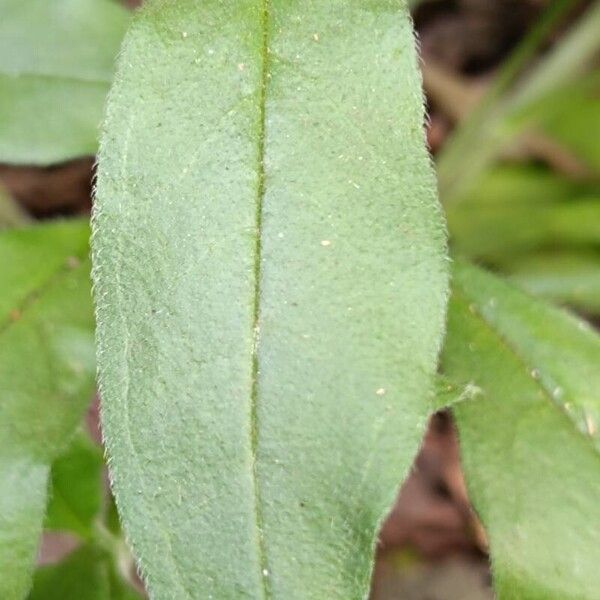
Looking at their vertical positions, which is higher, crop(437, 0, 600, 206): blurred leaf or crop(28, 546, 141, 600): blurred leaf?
crop(437, 0, 600, 206): blurred leaf

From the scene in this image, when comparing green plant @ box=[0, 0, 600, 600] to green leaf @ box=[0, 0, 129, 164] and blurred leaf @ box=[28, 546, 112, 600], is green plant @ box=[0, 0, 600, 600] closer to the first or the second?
blurred leaf @ box=[28, 546, 112, 600]

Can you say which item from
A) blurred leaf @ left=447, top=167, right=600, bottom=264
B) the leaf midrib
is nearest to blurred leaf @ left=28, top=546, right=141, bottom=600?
the leaf midrib

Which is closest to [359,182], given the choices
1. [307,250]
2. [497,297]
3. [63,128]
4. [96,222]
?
[307,250]

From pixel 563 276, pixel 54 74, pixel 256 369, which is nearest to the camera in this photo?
pixel 256 369

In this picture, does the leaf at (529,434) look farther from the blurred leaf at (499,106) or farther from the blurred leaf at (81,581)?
the blurred leaf at (499,106)

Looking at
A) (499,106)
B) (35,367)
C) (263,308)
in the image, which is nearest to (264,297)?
(263,308)

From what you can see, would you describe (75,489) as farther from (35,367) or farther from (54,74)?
(54,74)
